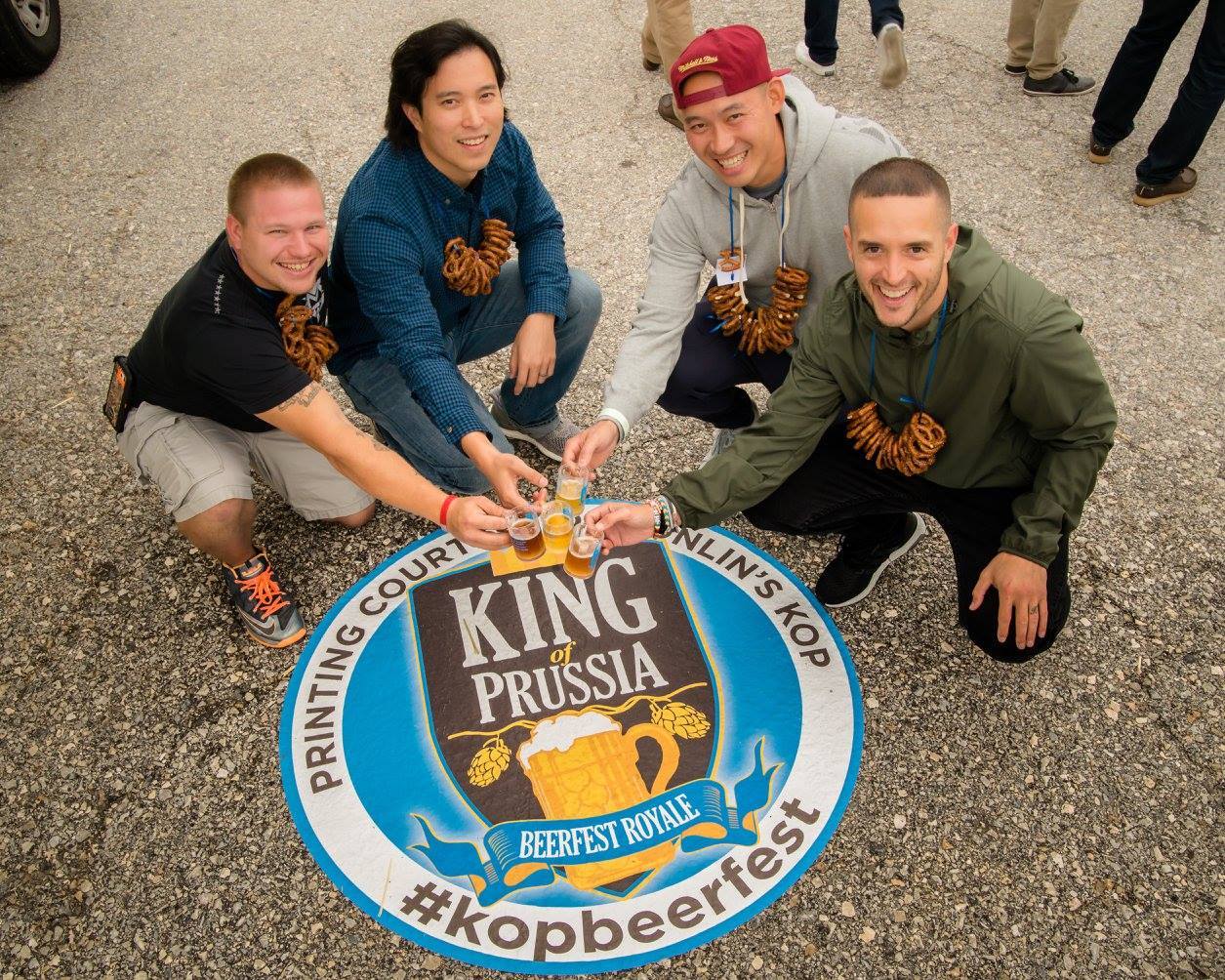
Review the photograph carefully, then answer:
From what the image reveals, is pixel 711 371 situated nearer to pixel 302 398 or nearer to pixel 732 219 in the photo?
pixel 732 219

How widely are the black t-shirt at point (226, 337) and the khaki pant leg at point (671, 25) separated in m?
3.23

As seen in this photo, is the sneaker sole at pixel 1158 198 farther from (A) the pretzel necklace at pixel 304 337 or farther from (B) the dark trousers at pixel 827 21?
(A) the pretzel necklace at pixel 304 337

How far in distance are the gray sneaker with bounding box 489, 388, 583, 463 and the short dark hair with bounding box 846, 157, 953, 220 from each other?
5.01ft

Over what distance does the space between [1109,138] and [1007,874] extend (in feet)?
13.1

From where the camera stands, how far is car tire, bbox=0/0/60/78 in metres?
5.34

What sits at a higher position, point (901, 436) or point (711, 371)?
point (901, 436)

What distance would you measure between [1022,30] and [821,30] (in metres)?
1.20

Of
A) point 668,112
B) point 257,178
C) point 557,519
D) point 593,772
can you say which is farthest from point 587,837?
point 668,112

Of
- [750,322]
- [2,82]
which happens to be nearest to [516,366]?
[750,322]

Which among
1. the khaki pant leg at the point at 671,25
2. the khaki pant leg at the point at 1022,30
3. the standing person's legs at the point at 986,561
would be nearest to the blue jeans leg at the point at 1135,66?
the khaki pant leg at the point at 1022,30

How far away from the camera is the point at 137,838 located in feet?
7.74

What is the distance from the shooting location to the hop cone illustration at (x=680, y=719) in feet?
8.32

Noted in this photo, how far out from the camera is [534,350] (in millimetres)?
3006

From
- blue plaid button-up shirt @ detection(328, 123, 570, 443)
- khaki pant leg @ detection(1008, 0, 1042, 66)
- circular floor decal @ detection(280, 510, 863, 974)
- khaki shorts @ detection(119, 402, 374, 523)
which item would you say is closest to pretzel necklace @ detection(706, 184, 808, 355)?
circular floor decal @ detection(280, 510, 863, 974)
